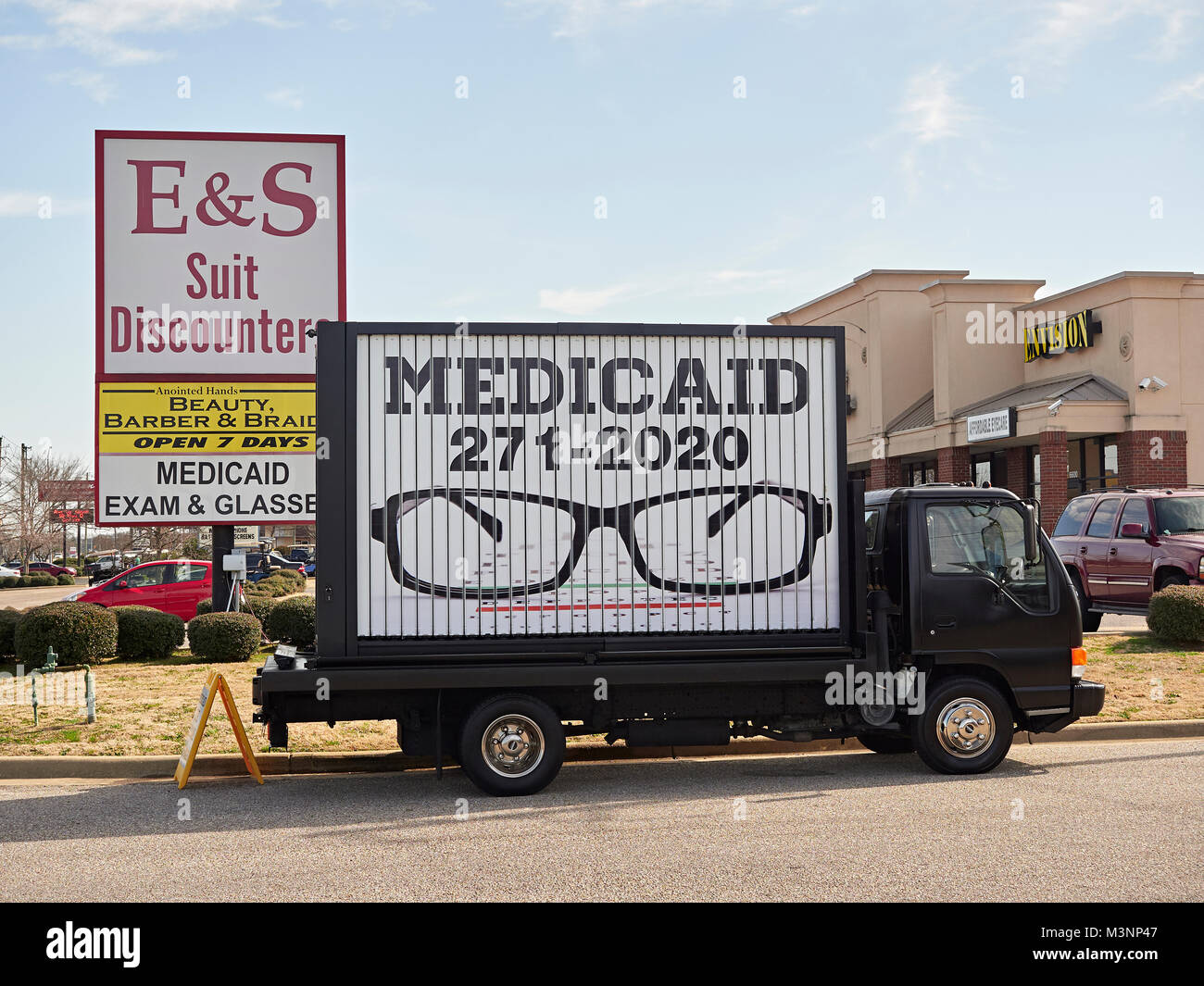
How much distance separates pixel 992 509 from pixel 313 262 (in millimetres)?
10468

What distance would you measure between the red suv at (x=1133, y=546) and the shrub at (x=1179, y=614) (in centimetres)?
144

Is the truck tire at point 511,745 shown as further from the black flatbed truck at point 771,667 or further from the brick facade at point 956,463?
the brick facade at point 956,463

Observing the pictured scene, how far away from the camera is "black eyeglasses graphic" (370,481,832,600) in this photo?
26.6ft

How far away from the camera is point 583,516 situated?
26.9 ft

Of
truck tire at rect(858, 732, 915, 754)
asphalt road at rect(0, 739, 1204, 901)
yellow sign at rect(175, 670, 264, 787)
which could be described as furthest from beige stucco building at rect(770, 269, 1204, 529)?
yellow sign at rect(175, 670, 264, 787)

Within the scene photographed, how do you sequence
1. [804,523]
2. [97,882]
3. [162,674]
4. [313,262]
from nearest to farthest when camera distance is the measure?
1. [97,882]
2. [804,523]
3. [162,674]
4. [313,262]

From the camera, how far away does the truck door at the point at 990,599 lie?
848 cm

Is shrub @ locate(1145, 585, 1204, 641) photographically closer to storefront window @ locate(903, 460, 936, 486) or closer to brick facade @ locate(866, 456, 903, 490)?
storefront window @ locate(903, 460, 936, 486)

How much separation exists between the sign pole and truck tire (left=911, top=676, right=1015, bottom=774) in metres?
10.8

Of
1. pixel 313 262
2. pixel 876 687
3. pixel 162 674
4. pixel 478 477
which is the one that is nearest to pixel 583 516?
pixel 478 477

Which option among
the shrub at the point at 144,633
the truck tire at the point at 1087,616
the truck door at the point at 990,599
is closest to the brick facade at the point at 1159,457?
the truck tire at the point at 1087,616

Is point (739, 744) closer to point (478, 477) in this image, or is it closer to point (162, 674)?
point (478, 477)

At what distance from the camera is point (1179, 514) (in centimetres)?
1670

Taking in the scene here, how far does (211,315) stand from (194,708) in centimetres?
622
